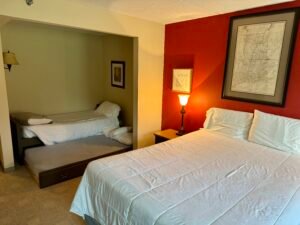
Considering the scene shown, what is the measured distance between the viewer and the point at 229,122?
2.68 metres

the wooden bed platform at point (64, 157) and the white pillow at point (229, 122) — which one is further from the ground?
the white pillow at point (229, 122)

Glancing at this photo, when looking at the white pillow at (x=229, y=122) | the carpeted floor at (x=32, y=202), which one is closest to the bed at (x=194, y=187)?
the white pillow at (x=229, y=122)

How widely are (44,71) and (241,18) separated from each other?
366cm

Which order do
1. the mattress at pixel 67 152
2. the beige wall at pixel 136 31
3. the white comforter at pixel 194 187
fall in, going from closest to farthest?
the white comforter at pixel 194 187, the beige wall at pixel 136 31, the mattress at pixel 67 152

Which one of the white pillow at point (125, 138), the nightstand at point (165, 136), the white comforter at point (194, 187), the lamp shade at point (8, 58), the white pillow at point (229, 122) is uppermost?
the lamp shade at point (8, 58)

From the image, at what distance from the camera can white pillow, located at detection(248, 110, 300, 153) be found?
85.4 inches

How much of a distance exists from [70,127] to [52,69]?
146 cm

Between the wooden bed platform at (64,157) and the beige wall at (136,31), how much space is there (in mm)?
392

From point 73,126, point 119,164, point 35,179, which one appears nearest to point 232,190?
point 119,164

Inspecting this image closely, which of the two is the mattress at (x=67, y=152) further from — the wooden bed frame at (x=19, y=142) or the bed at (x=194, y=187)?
the bed at (x=194, y=187)

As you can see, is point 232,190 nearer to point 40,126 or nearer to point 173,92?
point 173,92

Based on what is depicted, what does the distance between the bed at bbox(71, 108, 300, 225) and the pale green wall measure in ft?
8.15

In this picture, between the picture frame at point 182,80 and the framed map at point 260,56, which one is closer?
the framed map at point 260,56

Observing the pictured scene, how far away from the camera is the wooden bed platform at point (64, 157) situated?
8.82ft
